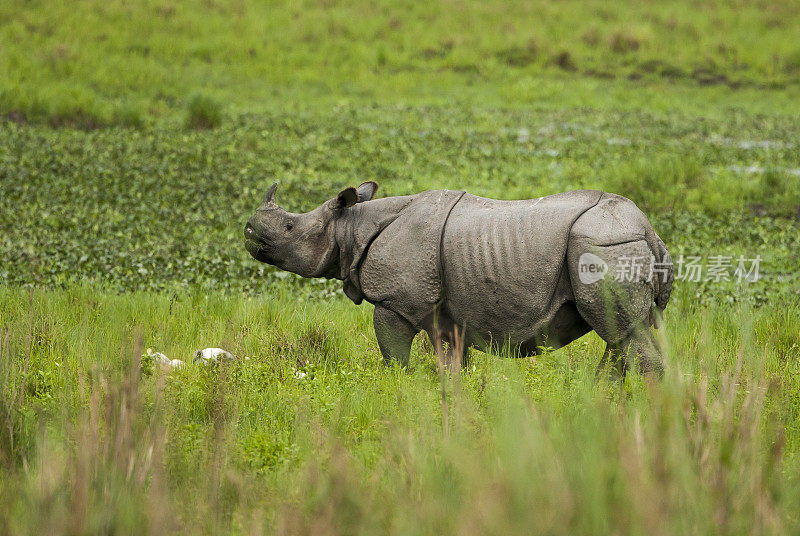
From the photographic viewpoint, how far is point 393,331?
532cm

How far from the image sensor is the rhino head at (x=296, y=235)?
5.41 meters

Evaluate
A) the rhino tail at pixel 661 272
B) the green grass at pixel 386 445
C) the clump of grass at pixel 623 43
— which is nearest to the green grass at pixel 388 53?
the clump of grass at pixel 623 43

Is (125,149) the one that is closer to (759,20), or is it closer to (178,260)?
(178,260)

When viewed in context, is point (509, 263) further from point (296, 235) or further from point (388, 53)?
point (388, 53)

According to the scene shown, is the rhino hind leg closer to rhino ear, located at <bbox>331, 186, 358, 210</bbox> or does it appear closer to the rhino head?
rhino ear, located at <bbox>331, 186, 358, 210</bbox>

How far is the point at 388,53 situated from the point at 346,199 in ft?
77.9

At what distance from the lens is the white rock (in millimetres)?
5387

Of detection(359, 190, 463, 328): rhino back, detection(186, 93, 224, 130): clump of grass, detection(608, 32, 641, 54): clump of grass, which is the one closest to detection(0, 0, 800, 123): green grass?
detection(608, 32, 641, 54): clump of grass

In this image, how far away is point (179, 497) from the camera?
332 cm

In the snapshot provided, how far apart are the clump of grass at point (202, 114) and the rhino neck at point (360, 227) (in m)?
13.9

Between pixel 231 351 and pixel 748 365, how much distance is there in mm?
3461

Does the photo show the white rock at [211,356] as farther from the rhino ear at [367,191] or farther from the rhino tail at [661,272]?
the rhino tail at [661,272]

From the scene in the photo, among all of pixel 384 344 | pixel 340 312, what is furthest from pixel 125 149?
pixel 384 344

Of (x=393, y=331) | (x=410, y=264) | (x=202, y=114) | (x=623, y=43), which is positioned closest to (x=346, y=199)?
(x=410, y=264)
